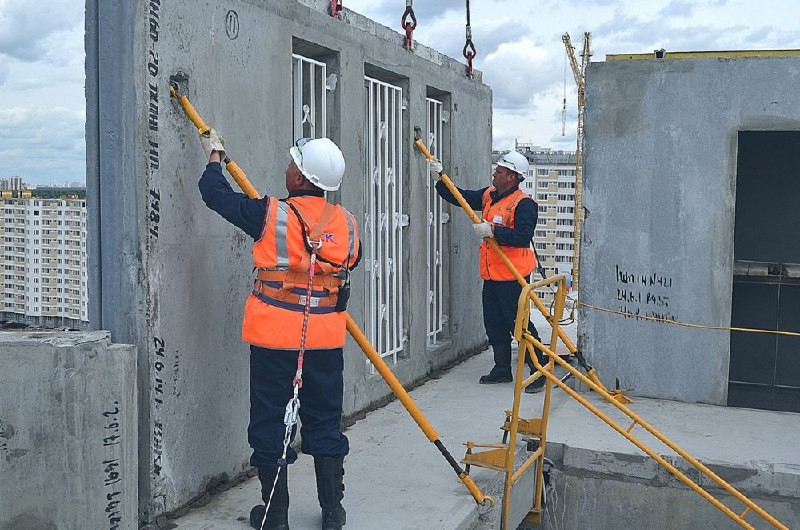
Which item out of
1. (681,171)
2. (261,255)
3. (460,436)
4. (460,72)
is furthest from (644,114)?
(261,255)

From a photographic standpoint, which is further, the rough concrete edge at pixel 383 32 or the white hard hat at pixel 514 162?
the white hard hat at pixel 514 162

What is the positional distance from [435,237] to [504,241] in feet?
3.31

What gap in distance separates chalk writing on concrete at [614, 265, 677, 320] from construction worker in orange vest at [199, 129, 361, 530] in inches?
141

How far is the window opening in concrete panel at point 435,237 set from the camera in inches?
299

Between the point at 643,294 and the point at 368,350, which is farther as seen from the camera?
the point at 643,294

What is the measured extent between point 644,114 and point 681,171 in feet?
1.76

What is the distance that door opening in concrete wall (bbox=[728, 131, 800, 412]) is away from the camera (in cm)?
805

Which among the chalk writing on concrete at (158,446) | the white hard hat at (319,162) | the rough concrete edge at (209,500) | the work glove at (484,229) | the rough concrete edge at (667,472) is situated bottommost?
the rough concrete edge at (667,472)

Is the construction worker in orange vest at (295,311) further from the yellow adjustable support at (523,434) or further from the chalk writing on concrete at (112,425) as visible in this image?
the yellow adjustable support at (523,434)

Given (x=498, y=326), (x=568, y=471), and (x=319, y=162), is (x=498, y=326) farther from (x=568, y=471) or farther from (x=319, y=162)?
(x=319, y=162)

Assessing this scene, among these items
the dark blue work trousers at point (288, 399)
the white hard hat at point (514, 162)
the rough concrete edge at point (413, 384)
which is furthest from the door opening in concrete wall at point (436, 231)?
the dark blue work trousers at point (288, 399)

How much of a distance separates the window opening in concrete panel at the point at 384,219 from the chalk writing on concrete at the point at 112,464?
2718 mm

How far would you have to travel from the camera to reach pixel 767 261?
8117 millimetres

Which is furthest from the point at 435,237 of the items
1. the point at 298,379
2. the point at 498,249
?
the point at 298,379
